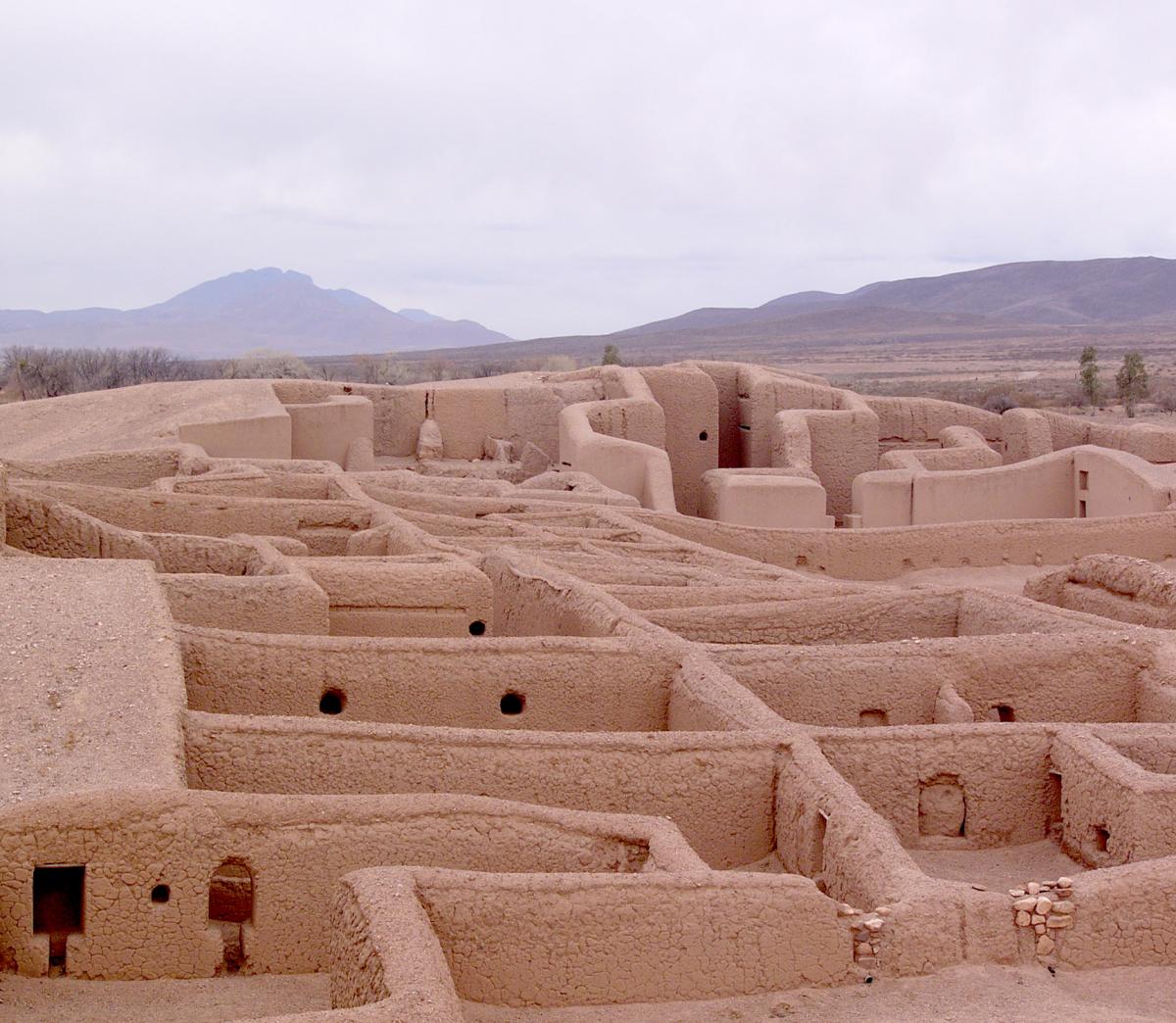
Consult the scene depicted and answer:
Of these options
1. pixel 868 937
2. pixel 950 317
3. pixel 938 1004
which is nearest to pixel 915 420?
pixel 868 937

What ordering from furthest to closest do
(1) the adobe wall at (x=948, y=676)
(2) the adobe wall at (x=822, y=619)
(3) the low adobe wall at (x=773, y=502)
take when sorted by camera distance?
(3) the low adobe wall at (x=773, y=502)
(2) the adobe wall at (x=822, y=619)
(1) the adobe wall at (x=948, y=676)

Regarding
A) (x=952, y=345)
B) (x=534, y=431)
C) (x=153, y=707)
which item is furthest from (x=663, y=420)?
(x=952, y=345)

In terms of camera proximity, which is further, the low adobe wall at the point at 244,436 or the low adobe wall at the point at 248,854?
the low adobe wall at the point at 244,436

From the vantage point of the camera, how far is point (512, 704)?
386 inches

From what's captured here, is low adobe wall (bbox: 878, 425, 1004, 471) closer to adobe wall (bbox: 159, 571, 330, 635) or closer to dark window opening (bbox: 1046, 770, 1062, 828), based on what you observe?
adobe wall (bbox: 159, 571, 330, 635)

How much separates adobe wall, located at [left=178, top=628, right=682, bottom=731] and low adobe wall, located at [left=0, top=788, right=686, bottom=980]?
2.34 metres

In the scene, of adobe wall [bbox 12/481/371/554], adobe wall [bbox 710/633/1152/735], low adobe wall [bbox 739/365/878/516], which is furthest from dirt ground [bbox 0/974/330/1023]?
low adobe wall [bbox 739/365/878/516]

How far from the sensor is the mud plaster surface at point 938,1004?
6.50 metres

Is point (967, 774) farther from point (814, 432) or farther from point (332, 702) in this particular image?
point (814, 432)

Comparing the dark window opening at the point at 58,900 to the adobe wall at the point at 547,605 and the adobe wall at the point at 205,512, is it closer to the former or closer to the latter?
the adobe wall at the point at 547,605

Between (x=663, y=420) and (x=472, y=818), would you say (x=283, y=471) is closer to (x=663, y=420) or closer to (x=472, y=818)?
(x=663, y=420)

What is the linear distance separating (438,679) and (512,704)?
526 millimetres

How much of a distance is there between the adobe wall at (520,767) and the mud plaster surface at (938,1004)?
1661 mm

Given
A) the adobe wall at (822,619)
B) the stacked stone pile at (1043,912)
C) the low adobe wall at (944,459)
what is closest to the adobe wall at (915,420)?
the low adobe wall at (944,459)
